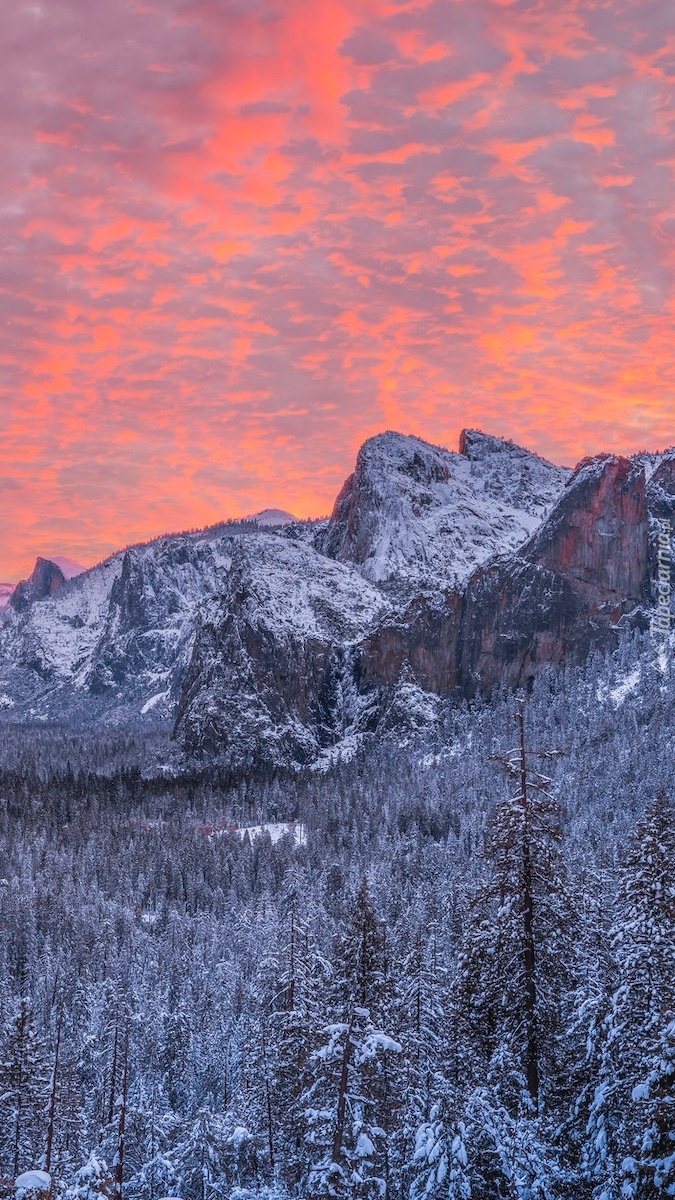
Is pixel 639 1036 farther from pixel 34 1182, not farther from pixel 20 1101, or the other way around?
pixel 20 1101

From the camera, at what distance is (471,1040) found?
92.2ft

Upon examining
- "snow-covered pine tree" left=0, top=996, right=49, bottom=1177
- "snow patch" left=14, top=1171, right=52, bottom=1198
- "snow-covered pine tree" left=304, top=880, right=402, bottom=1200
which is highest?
"snow-covered pine tree" left=304, top=880, right=402, bottom=1200

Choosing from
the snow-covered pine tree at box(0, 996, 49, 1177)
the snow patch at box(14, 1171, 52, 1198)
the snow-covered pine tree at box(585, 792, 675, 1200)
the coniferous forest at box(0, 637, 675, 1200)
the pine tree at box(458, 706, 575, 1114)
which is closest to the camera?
the snow-covered pine tree at box(585, 792, 675, 1200)

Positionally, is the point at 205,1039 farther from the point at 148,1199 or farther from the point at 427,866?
the point at 427,866

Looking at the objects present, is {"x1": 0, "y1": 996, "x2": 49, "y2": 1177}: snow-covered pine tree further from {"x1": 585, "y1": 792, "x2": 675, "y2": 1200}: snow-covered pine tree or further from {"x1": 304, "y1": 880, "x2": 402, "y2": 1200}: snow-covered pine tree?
{"x1": 585, "y1": 792, "x2": 675, "y2": 1200}: snow-covered pine tree

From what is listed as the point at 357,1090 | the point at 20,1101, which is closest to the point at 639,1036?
the point at 357,1090

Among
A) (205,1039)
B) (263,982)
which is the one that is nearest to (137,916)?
(205,1039)

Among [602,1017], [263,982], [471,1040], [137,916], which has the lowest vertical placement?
[137,916]

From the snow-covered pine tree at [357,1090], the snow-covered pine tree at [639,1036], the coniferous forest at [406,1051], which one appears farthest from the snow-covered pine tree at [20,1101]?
the snow-covered pine tree at [639,1036]

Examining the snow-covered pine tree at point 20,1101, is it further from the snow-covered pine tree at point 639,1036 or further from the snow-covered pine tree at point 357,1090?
the snow-covered pine tree at point 639,1036

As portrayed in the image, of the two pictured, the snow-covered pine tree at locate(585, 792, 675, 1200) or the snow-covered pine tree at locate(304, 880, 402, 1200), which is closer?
the snow-covered pine tree at locate(585, 792, 675, 1200)

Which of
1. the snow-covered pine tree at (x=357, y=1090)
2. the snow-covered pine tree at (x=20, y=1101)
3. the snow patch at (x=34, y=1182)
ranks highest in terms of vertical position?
the snow-covered pine tree at (x=357, y=1090)

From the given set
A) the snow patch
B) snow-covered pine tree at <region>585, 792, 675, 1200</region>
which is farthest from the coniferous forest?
the snow patch

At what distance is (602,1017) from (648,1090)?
21.2ft
